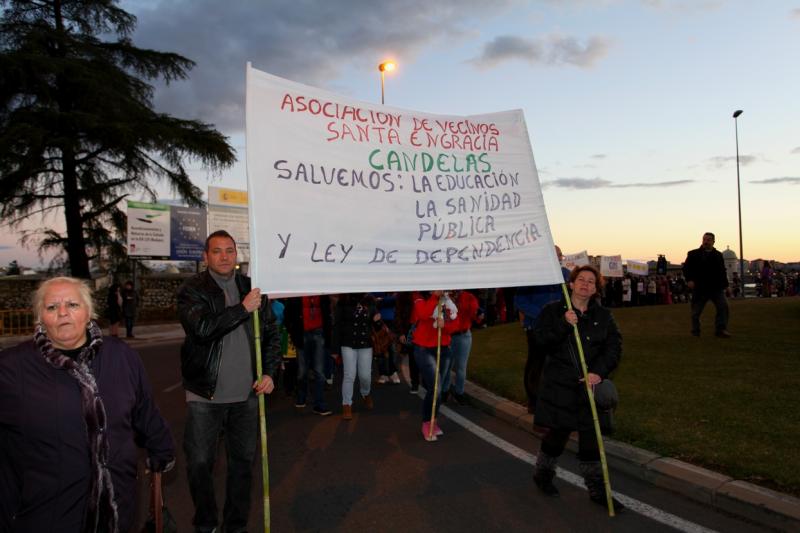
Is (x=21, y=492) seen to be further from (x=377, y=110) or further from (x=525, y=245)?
(x=525, y=245)

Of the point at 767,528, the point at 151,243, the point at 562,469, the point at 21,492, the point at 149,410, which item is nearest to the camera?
the point at 21,492

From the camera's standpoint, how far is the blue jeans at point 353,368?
7492 mm

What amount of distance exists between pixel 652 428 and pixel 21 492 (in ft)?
17.1

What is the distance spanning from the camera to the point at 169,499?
15.7ft

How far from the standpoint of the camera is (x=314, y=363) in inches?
311

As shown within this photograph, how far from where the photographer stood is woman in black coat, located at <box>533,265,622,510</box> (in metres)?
4.43

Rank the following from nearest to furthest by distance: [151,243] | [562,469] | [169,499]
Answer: [169,499] < [562,469] < [151,243]

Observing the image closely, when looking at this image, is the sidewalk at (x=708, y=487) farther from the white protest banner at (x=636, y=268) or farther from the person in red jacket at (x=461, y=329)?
the white protest banner at (x=636, y=268)

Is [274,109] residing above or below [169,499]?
above

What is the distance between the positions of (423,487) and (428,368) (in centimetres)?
189

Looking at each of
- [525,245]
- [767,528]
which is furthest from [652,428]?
[525,245]

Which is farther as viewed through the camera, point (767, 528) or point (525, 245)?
point (525, 245)

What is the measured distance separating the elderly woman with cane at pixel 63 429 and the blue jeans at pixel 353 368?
4950 millimetres

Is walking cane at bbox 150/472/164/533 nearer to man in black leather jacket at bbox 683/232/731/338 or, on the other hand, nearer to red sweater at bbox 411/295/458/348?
red sweater at bbox 411/295/458/348
